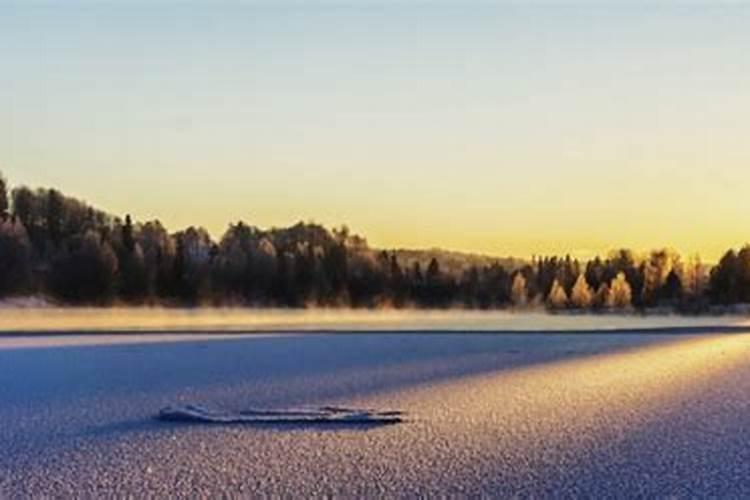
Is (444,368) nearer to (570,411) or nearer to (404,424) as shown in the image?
(570,411)

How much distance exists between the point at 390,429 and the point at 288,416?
107 cm

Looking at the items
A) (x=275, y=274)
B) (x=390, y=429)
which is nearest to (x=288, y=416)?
(x=390, y=429)

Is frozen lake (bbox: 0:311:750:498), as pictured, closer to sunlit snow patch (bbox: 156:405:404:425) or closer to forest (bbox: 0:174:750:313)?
sunlit snow patch (bbox: 156:405:404:425)

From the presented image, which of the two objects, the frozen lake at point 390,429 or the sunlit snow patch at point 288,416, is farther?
the sunlit snow patch at point 288,416

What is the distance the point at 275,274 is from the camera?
212ft

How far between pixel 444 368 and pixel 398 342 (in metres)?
8.53

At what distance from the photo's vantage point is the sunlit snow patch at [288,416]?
956 centimetres

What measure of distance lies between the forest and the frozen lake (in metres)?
38.9

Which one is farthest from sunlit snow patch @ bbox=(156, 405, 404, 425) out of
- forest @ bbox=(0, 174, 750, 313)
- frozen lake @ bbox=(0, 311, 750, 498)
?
forest @ bbox=(0, 174, 750, 313)

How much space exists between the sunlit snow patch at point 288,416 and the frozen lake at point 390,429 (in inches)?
8.3

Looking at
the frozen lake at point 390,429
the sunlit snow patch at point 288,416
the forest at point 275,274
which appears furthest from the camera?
the forest at point 275,274

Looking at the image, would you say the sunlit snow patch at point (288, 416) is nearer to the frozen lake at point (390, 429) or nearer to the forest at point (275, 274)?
the frozen lake at point (390, 429)

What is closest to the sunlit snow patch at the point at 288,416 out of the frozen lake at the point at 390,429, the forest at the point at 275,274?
the frozen lake at the point at 390,429

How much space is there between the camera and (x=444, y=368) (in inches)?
615
